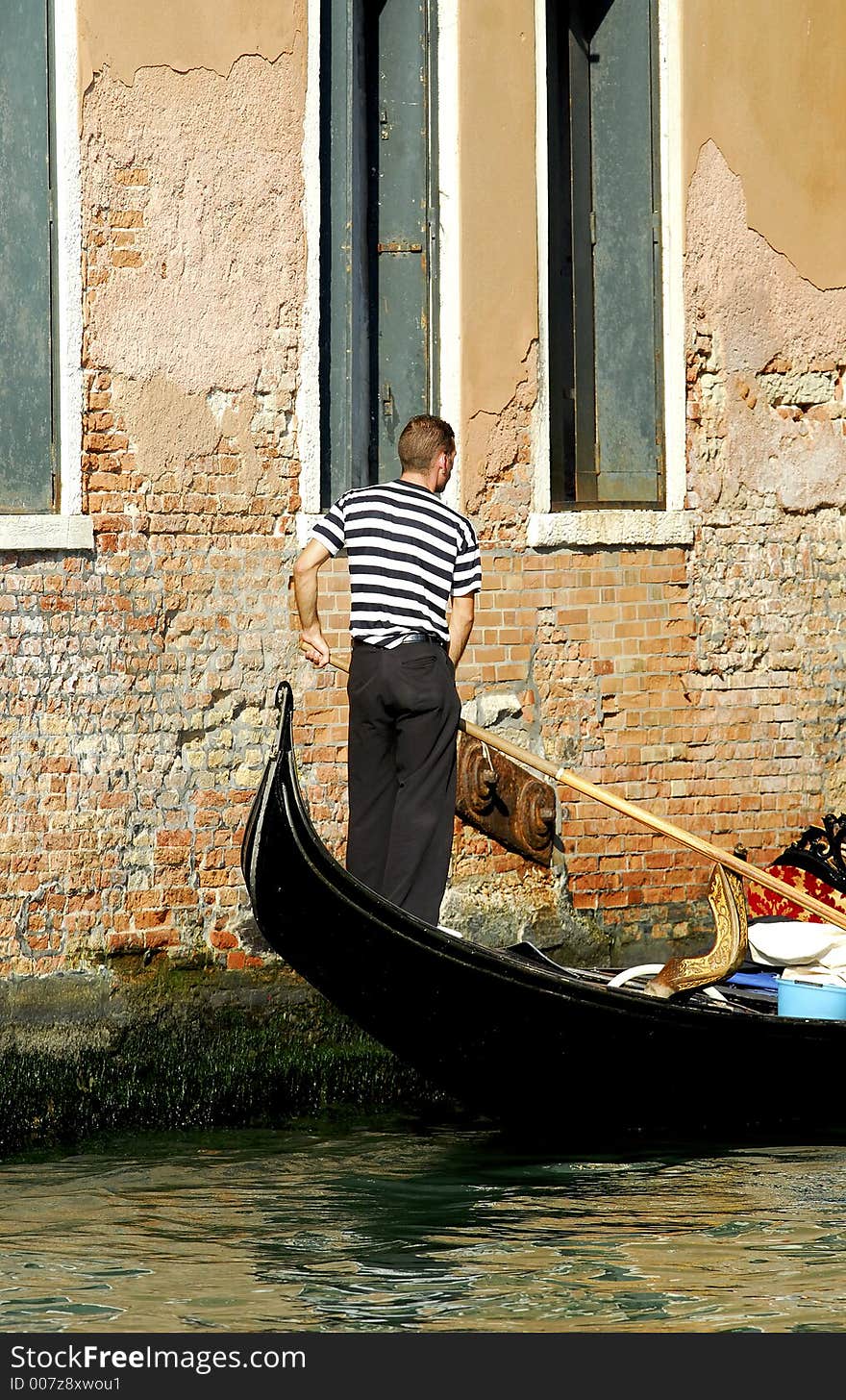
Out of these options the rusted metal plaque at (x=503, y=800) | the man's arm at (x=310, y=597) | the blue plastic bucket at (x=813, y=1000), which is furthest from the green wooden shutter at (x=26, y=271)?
the blue plastic bucket at (x=813, y=1000)

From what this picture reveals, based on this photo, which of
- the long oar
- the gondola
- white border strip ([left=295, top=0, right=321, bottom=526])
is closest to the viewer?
the gondola

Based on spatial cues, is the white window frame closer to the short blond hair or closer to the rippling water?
the short blond hair

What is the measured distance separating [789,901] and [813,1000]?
2.86 ft

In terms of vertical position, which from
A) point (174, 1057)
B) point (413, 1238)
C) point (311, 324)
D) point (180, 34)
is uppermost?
point (180, 34)

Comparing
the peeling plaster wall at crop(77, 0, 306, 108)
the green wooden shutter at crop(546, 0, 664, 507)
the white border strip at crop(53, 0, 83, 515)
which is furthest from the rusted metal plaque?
the peeling plaster wall at crop(77, 0, 306, 108)

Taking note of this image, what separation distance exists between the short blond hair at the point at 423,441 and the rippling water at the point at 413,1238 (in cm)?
184

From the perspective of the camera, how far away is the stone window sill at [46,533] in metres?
6.29

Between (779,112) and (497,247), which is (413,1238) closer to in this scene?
(497,247)

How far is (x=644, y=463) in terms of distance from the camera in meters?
7.67

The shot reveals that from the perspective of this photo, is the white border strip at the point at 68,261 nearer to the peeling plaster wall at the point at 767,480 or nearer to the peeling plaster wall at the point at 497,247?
the peeling plaster wall at the point at 497,247

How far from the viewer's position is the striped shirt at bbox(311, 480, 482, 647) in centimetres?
590

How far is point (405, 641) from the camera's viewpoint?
19.4ft

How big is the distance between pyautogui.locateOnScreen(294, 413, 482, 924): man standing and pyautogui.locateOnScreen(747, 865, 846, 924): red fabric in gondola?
5.33ft

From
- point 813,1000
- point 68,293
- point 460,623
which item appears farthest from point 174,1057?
point 68,293
